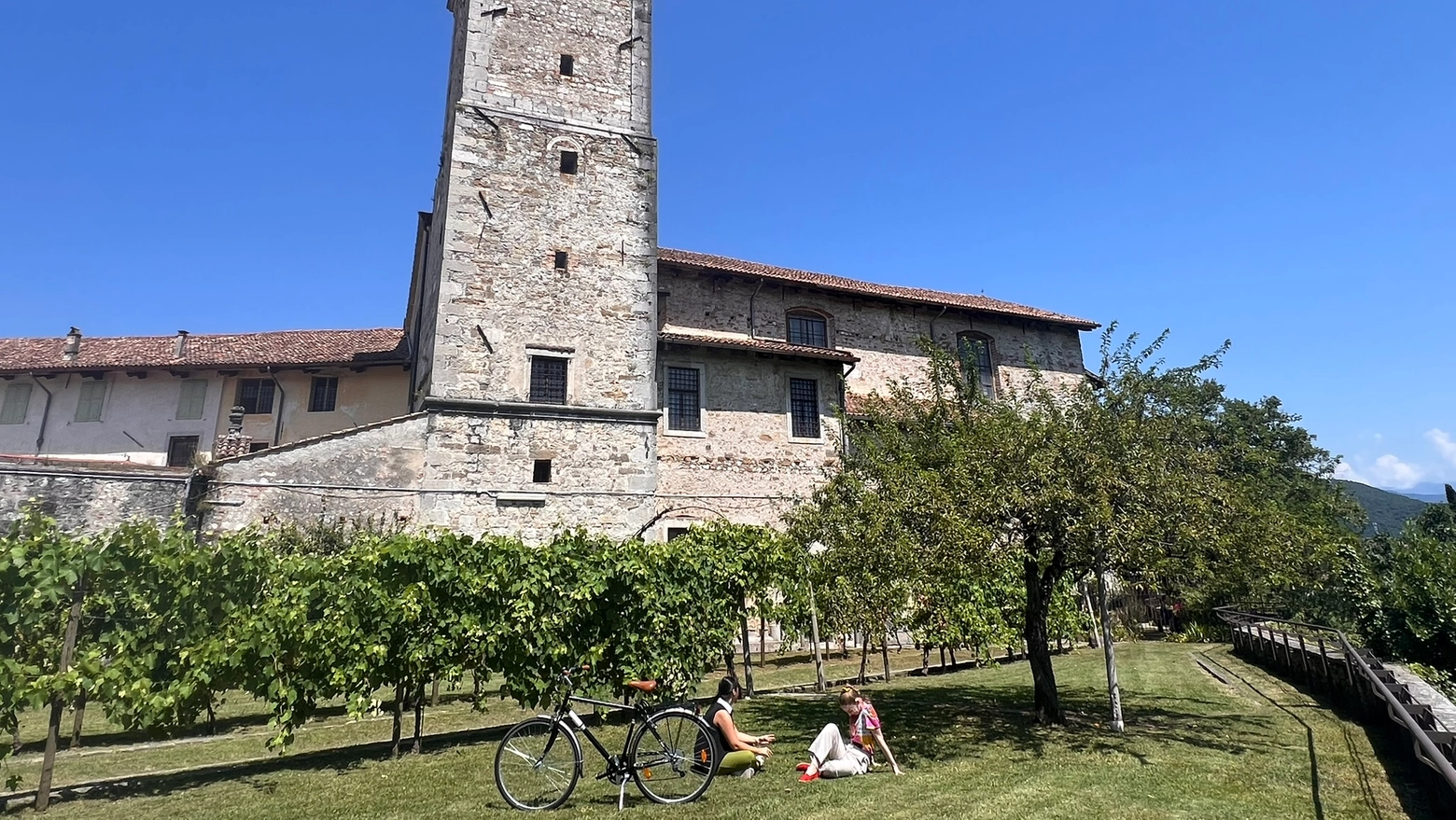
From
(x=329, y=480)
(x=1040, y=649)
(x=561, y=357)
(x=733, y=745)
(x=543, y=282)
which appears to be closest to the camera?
(x=733, y=745)

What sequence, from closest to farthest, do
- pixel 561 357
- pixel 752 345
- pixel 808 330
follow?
1. pixel 561 357
2. pixel 752 345
3. pixel 808 330

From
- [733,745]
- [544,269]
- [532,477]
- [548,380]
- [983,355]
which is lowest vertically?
[733,745]

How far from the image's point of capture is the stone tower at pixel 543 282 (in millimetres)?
17000

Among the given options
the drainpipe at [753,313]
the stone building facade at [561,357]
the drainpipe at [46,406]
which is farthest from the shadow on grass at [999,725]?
the drainpipe at [46,406]

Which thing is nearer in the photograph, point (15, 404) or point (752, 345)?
point (752, 345)

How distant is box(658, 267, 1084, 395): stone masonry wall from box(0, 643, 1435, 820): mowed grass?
44.6 feet

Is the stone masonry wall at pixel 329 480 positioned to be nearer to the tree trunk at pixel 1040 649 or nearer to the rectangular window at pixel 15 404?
the tree trunk at pixel 1040 649

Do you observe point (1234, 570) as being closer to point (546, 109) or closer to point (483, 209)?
point (483, 209)

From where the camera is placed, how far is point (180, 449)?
75.8 feet

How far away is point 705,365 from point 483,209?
305 inches

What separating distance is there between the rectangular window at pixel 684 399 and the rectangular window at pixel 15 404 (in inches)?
837

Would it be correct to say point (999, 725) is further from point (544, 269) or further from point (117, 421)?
point (117, 421)

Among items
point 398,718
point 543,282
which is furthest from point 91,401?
point 398,718

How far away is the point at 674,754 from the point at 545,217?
1512cm
